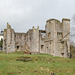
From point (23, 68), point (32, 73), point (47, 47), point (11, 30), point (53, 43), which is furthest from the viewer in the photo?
point (11, 30)

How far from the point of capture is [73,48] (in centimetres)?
5288

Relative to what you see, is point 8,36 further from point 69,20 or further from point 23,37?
point 69,20

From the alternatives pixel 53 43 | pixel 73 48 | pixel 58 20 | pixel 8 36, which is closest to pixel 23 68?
pixel 53 43

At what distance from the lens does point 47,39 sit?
3369cm

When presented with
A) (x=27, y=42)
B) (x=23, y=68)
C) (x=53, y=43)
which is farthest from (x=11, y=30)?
(x=23, y=68)

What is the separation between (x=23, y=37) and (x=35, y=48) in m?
4.55

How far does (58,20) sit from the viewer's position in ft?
105

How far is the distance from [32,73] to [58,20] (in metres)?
20.8

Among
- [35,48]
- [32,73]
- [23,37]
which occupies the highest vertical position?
[23,37]

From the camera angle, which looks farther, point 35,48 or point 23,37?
point 23,37

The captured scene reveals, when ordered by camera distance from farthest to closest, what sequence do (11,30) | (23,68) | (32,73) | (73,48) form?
1. (73,48)
2. (11,30)
3. (23,68)
4. (32,73)

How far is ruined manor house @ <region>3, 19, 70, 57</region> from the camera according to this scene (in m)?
31.5

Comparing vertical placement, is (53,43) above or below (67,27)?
below

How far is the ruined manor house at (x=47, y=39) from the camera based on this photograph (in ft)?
103
